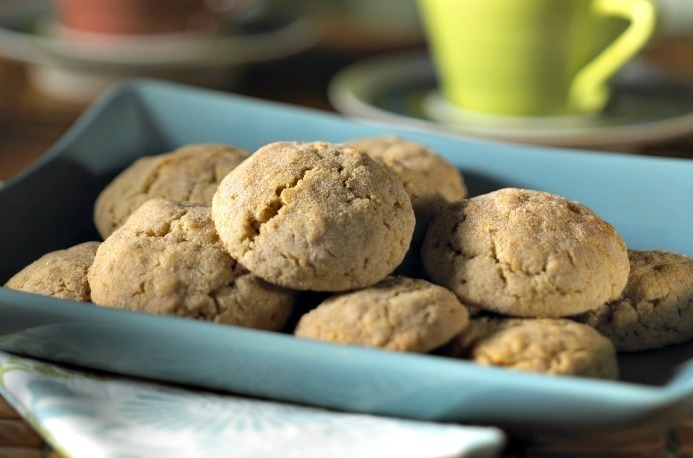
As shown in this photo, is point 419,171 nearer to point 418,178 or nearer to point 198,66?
point 418,178

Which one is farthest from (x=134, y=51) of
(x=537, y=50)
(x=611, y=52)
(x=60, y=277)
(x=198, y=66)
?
(x=60, y=277)

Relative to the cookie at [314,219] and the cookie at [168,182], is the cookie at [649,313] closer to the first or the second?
the cookie at [314,219]

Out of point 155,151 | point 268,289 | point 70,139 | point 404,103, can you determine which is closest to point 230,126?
point 155,151

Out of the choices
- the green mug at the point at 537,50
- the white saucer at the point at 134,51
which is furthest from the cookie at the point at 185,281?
the white saucer at the point at 134,51

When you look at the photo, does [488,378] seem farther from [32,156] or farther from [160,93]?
[32,156]

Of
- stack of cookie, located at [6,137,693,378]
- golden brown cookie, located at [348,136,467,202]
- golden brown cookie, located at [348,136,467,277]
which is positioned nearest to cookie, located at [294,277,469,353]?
stack of cookie, located at [6,137,693,378]

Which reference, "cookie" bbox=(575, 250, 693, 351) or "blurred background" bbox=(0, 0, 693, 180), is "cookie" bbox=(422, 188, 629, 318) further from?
"blurred background" bbox=(0, 0, 693, 180)

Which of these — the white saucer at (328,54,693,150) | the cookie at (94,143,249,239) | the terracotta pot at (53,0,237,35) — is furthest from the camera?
the terracotta pot at (53,0,237,35)
